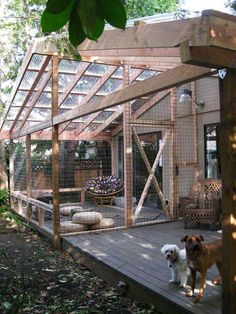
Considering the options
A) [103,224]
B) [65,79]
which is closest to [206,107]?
[65,79]

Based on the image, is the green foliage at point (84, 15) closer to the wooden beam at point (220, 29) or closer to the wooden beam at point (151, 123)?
the wooden beam at point (220, 29)

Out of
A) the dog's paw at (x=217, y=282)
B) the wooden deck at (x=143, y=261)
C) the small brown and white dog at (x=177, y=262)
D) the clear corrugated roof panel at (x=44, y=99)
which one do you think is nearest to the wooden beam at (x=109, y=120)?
the clear corrugated roof panel at (x=44, y=99)

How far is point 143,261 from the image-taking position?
506cm

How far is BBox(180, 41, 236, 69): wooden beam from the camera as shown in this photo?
259 cm

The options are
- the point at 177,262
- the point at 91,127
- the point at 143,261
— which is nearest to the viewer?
the point at 177,262

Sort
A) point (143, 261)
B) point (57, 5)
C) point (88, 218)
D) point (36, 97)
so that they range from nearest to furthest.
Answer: point (57, 5)
point (143, 261)
point (88, 218)
point (36, 97)

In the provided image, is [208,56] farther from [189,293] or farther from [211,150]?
[211,150]

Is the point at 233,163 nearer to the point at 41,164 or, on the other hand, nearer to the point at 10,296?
the point at 10,296

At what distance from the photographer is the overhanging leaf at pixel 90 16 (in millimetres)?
944

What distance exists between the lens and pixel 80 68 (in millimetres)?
7148

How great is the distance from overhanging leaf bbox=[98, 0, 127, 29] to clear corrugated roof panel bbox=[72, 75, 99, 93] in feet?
21.7

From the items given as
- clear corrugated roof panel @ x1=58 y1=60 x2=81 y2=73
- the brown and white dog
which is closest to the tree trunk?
clear corrugated roof panel @ x1=58 y1=60 x2=81 y2=73

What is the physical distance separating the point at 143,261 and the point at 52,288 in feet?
3.97

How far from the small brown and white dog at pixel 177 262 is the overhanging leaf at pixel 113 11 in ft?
10.8
